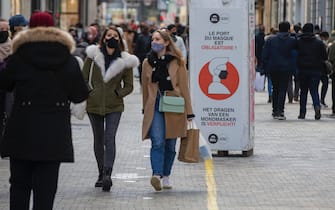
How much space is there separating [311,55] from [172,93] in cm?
1108

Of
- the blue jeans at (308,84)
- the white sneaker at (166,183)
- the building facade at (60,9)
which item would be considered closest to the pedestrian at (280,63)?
the blue jeans at (308,84)

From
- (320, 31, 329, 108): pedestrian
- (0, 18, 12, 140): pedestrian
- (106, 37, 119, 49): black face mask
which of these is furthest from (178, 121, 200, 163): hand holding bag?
(320, 31, 329, 108): pedestrian

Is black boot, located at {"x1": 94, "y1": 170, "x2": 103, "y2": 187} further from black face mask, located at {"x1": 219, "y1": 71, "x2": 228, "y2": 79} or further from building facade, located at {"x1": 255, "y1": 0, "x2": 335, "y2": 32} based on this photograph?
building facade, located at {"x1": 255, "y1": 0, "x2": 335, "y2": 32}

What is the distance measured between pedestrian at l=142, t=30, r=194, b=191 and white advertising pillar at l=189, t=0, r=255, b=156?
2921 millimetres

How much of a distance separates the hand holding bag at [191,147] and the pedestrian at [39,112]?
13.9ft

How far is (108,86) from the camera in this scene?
41.9 feet

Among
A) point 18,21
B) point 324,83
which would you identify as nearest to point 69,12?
point 324,83

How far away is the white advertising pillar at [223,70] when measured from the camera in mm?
15734

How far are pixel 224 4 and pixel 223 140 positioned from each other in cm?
190

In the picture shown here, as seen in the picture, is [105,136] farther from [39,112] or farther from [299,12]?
[299,12]

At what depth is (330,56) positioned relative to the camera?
24.9m

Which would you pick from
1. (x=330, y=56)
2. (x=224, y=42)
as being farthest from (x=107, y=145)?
(x=330, y=56)

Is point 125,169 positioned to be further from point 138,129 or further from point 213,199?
point 138,129

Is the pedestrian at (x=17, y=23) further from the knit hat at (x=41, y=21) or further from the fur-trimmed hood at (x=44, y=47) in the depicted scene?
the fur-trimmed hood at (x=44, y=47)
